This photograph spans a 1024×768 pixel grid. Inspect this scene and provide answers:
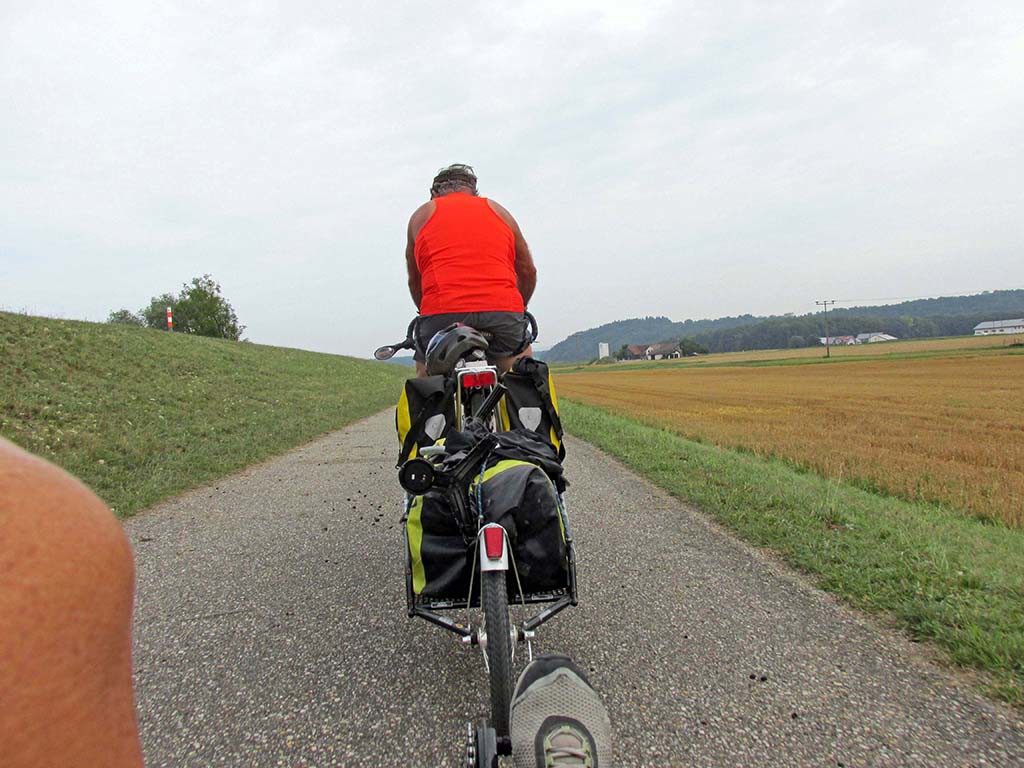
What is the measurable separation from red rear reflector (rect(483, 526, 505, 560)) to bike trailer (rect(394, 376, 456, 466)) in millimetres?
674

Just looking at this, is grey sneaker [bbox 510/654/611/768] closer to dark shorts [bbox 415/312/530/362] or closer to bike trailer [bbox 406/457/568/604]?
bike trailer [bbox 406/457/568/604]

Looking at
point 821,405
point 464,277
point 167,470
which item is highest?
point 464,277

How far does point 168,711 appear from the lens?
84.8 inches

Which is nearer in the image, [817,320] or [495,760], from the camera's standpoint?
[495,760]

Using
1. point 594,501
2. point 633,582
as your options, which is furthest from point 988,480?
point 633,582

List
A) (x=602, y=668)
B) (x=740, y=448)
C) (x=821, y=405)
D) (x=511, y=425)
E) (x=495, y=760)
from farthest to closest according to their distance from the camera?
(x=821, y=405)
(x=740, y=448)
(x=511, y=425)
(x=602, y=668)
(x=495, y=760)

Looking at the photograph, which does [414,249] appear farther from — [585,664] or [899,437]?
[899,437]

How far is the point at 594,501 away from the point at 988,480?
518 cm

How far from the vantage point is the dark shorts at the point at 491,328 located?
2.87 m

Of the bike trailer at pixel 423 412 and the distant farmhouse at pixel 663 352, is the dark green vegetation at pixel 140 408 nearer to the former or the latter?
the bike trailer at pixel 423 412

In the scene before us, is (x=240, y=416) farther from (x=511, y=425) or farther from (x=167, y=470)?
(x=511, y=425)

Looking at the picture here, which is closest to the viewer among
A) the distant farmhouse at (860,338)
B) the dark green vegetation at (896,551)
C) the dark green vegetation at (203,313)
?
the dark green vegetation at (896,551)

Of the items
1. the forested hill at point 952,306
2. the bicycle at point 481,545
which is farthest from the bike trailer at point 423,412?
the forested hill at point 952,306

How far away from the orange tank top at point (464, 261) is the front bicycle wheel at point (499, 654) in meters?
1.41
